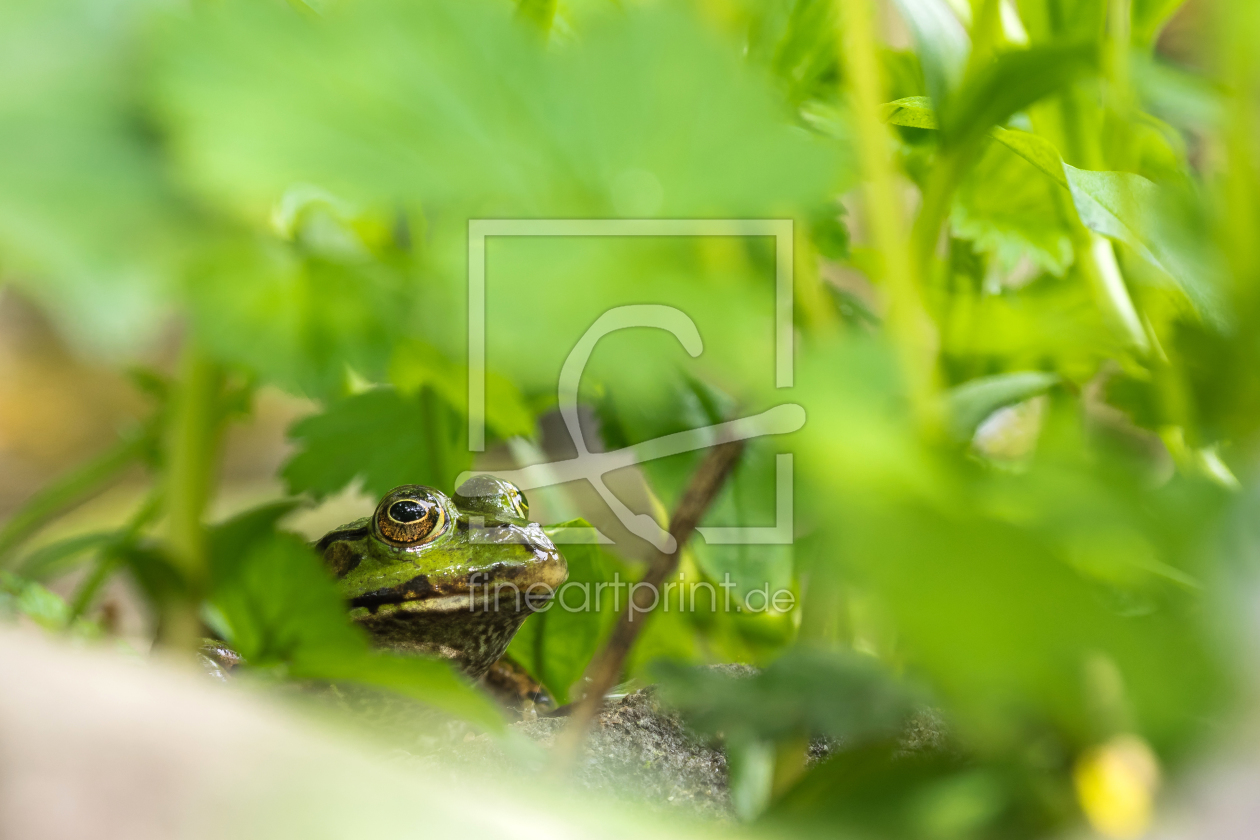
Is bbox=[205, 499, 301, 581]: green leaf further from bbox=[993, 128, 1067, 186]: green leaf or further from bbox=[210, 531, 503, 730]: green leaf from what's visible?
bbox=[993, 128, 1067, 186]: green leaf

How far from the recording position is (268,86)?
0.21 meters

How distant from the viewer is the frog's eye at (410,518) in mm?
670

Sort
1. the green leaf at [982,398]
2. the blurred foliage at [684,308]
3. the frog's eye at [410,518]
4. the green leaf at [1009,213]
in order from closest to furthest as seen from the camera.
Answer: the blurred foliage at [684,308] < the green leaf at [982,398] < the green leaf at [1009,213] < the frog's eye at [410,518]

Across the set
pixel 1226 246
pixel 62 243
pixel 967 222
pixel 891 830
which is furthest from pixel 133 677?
pixel 967 222

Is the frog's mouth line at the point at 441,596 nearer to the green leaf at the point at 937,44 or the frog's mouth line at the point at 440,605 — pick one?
the frog's mouth line at the point at 440,605

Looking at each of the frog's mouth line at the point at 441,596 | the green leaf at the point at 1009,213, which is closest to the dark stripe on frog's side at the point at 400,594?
the frog's mouth line at the point at 441,596

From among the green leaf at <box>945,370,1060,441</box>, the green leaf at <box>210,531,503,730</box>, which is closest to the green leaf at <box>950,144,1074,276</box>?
the green leaf at <box>945,370,1060,441</box>

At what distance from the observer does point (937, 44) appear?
444 millimetres

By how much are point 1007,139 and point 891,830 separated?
0.28 metres

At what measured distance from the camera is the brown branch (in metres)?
0.28

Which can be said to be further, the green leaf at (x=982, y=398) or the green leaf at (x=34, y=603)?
the green leaf at (x=34, y=603)

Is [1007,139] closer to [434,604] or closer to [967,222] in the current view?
[967,222]

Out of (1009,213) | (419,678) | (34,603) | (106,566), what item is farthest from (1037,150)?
(34,603)

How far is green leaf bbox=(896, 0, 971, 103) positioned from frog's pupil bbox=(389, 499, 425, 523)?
47 centimetres
